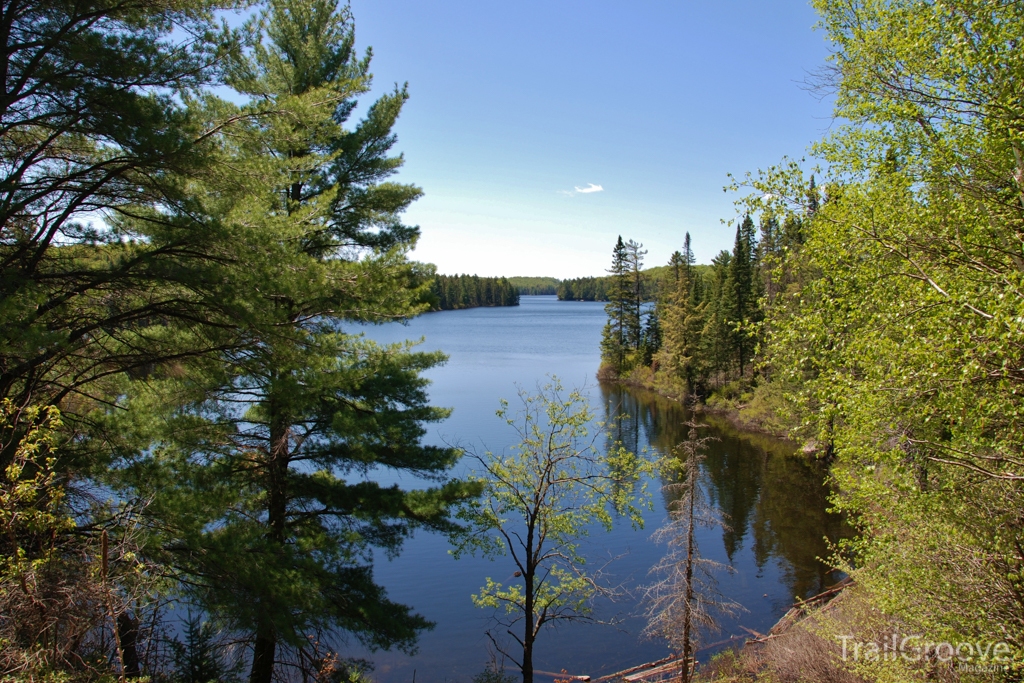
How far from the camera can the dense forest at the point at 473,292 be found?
133 metres

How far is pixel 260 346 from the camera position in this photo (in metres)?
7.18

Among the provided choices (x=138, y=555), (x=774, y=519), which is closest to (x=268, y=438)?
(x=138, y=555)

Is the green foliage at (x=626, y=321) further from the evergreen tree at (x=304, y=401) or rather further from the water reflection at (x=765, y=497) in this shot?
the evergreen tree at (x=304, y=401)

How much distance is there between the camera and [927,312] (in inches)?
256

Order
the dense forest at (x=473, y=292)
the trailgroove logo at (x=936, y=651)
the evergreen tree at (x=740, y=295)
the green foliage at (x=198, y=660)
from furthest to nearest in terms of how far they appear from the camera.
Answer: the dense forest at (x=473, y=292) → the evergreen tree at (x=740, y=295) → the green foliage at (x=198, y=660) → the trailgroove logo at (x=936, y=651)

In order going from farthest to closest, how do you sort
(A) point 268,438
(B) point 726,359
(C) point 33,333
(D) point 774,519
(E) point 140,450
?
(B) point 726,359, (D) point 774,519, (A) point 268,438, (E) point 140,450, (C) point 33,333

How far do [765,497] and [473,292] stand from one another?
127m

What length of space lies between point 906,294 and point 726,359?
3613 cm

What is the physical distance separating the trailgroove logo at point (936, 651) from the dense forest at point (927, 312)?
2.2 inches

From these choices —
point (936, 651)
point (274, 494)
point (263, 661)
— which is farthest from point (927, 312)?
point (263, 661)

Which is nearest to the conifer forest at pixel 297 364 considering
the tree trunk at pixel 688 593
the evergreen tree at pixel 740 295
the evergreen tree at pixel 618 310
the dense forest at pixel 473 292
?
the tree trunk at pixel 688 593

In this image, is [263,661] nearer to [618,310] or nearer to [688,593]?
[688,593]

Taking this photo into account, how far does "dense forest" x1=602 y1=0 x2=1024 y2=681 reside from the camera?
5.47 m

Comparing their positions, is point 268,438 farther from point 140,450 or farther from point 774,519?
point 774,519
